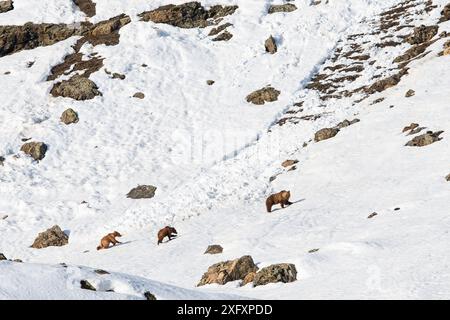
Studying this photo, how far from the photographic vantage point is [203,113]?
40.2m

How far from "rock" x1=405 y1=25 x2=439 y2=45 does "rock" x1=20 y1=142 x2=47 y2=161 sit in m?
26.2

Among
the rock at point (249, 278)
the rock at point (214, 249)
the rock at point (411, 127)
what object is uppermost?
the rock at point (249, 278)

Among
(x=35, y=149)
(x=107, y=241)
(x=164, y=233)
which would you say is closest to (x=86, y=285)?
(x=164, y=233)

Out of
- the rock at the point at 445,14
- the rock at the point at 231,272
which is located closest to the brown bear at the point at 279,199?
the rock at the point at 231,272

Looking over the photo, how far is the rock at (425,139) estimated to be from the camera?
26.9 meters

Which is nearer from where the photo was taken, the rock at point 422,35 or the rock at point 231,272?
the rock at point 231,272

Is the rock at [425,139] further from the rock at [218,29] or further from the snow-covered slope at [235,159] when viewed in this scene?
the rock at [218,29]

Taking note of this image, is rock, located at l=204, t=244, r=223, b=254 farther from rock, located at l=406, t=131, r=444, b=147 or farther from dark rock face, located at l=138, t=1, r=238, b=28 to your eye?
dark rock face, located at l=138, t=1, r=238, b=28

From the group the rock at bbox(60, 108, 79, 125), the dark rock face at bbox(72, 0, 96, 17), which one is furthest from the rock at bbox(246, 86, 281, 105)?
the dark rock face at bbox(72, 0, 96, 17)

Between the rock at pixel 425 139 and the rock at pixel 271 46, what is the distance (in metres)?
20.3

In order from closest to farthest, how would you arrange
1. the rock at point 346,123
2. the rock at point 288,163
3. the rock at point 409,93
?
the rock at point 288,163 < the rock at point 346,123 < the rock at point 409,93

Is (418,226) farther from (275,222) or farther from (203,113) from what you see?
(203,113)
